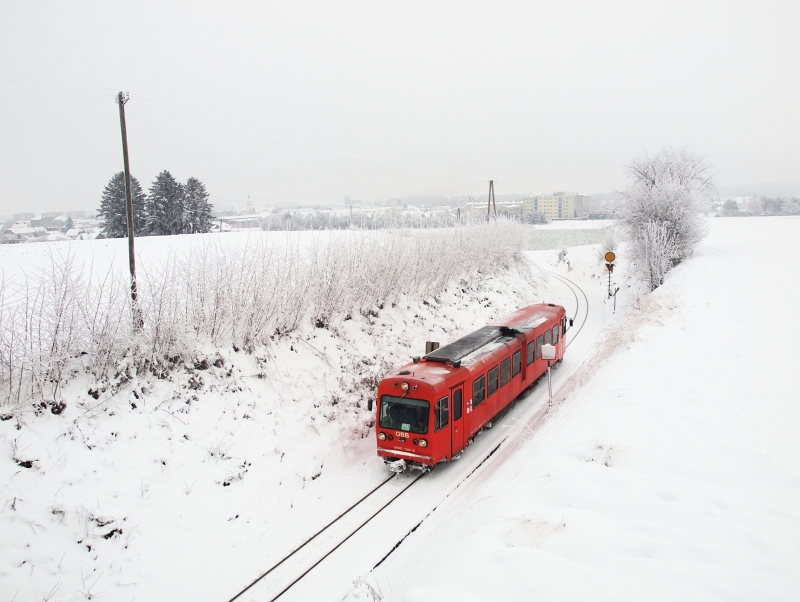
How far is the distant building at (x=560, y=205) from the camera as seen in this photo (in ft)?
394

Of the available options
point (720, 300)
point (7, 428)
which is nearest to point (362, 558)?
point (7, 428)

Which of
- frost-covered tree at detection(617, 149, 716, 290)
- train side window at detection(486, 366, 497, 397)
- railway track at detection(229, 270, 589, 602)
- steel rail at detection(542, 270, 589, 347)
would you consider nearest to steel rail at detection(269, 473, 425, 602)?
railway track at detection(229, 270, 589, 602)

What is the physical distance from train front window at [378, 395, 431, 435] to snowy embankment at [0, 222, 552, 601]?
158cm

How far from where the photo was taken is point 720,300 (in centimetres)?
1752

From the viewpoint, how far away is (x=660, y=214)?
98.9ft

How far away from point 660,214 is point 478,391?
25235 mm

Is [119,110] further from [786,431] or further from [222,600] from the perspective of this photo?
[786,431]

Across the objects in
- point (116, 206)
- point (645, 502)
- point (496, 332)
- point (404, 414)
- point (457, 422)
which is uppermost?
point (116, 206)

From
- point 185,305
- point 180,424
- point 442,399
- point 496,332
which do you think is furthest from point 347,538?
point 496,332

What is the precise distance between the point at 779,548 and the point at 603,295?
3532cm

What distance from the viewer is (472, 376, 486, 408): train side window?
11562 mm

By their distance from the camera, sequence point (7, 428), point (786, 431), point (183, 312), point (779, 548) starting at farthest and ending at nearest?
point (183, 312) → point (7, 428) → point (786, 431) → point (779, 548)

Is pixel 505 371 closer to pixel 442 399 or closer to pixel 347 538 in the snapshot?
pixel 442 399

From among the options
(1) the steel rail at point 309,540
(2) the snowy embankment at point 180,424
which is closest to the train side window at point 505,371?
(2) the snowy embankment at point 180,424
